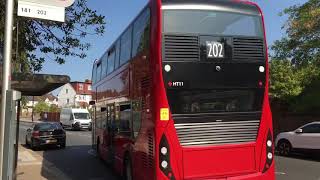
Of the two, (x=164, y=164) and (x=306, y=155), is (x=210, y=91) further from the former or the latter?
(x=306, y=155)

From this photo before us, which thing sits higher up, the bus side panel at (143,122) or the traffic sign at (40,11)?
the traffic sign at (40,11)

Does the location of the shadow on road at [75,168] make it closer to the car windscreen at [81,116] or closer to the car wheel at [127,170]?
the car wheel at [127,170]

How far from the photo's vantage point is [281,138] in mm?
21516

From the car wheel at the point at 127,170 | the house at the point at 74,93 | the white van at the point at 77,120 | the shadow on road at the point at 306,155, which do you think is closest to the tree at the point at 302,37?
the shadow on road at the point at 306,155

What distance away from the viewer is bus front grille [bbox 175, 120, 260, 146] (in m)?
9.33

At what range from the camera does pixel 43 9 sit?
664 centimetres

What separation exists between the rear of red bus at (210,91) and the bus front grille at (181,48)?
18mm

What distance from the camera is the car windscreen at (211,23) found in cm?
943

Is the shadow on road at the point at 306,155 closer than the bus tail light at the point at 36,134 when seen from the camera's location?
Yes

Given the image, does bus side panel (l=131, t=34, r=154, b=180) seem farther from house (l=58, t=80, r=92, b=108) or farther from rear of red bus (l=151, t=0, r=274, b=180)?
house (l=58, t=80, r=92, b=108)

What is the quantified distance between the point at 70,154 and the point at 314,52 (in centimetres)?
1562

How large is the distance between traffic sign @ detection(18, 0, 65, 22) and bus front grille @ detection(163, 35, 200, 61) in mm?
2924

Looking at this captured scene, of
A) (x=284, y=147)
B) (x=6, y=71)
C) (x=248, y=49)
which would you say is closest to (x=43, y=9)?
(x=6, y=71)

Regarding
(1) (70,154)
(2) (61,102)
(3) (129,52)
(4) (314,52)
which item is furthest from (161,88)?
(2) (61,102)
